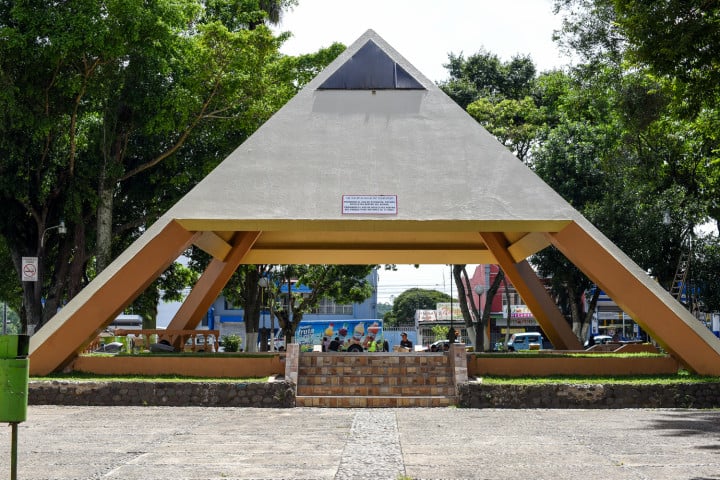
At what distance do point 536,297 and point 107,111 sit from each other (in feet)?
48.4

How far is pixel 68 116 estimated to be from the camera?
94.4 ft

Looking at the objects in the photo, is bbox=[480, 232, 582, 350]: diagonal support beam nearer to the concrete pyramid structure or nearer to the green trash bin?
the concrete pyramid structure

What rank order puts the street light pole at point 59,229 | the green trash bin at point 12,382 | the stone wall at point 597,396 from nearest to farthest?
the green trash bin at point 12,382 → the stone wall at point 597,396 → the street light pole at point 59,229

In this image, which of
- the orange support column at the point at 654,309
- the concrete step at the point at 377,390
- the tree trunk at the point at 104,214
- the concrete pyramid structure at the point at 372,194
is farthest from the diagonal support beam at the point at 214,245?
the orange support column at the point at 654,309

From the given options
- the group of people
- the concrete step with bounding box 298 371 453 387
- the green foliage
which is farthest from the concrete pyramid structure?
the green foliage

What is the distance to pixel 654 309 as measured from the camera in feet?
59.5

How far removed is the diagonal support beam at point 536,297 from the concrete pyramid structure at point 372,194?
5716 millimetres

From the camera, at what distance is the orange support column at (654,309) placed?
18031 mm

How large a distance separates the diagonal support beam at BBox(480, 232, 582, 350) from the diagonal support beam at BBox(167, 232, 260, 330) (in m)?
7.06

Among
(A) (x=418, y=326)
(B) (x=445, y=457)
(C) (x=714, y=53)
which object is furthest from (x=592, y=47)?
(A) (x=418, y=326)

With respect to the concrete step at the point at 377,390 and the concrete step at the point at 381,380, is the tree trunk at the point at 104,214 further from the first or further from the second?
the concrete step at the point at 377,390

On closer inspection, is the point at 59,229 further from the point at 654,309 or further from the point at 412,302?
the point at 412,302

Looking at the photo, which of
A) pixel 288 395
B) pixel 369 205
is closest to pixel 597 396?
pixel 288 395

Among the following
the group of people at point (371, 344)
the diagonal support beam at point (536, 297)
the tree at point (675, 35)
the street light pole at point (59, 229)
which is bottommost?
the group of people at point (371, 344)
